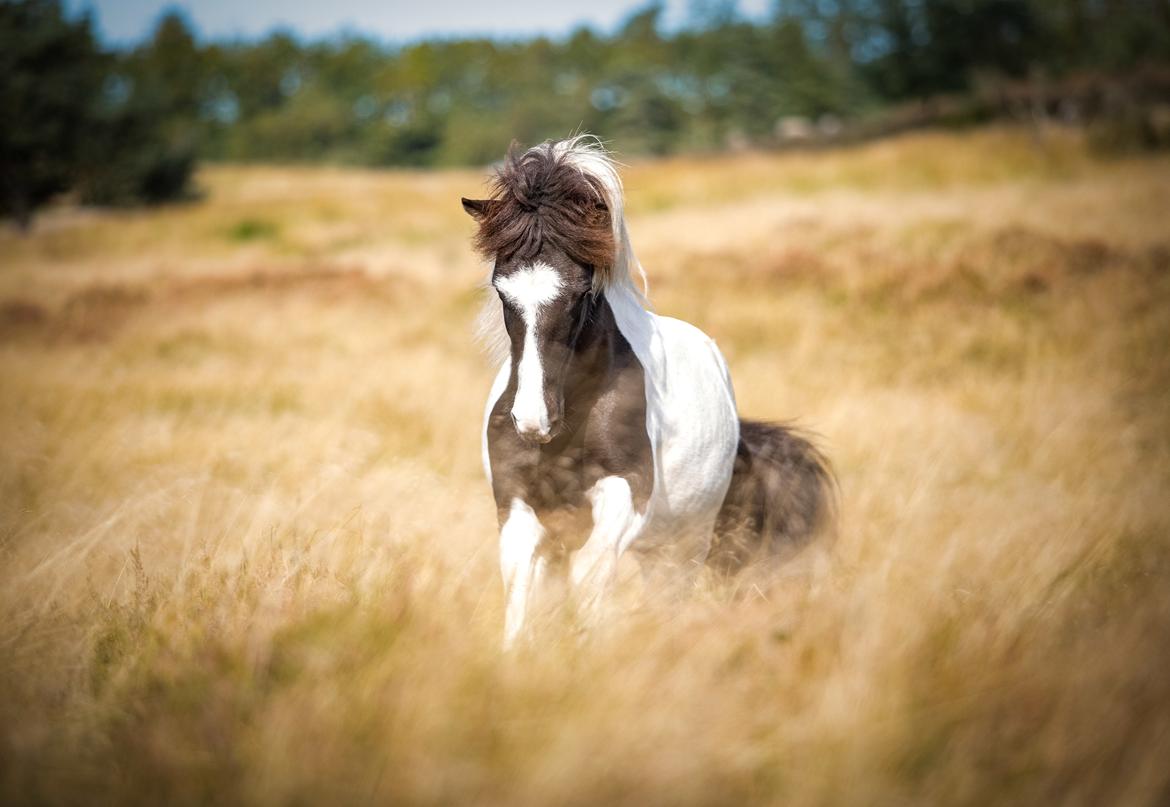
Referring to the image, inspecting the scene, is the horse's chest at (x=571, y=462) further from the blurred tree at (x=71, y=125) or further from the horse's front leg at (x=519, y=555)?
the blurred tree at (x=71, y=125)

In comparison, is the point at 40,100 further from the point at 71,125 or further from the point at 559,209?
the point at 559,209

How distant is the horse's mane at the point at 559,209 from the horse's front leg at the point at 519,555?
0.94m

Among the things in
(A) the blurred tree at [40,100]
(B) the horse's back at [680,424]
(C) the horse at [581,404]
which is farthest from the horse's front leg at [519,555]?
(A) the blurred tree at [40,100]

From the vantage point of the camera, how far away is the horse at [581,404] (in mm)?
2654

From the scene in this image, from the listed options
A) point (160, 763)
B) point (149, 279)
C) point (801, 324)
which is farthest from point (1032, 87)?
point (160, 763)

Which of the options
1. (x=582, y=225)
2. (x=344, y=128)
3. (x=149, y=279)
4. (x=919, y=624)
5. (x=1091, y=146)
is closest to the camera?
(x=919, y=624)

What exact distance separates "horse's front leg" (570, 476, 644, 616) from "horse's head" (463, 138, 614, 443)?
0.40 meters

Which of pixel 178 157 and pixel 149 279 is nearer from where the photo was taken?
pixel 149 279

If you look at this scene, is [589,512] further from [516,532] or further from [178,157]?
[178,157]

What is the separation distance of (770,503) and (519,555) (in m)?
1.83

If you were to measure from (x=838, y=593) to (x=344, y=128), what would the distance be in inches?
2964

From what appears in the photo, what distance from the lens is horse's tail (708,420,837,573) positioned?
3.87 meters

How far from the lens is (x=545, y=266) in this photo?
8.69 feet

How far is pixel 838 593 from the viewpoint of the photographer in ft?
9.57
